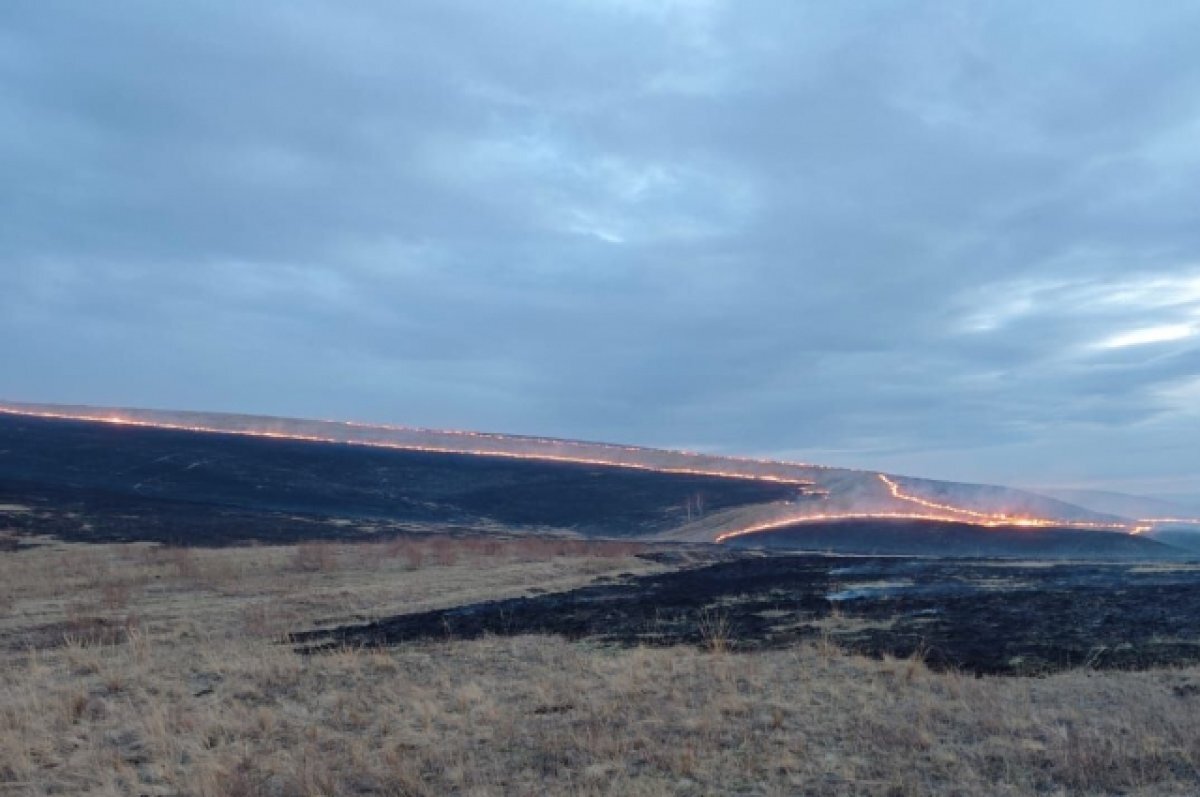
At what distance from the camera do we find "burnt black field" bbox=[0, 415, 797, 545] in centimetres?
5097

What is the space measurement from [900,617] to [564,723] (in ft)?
30.3

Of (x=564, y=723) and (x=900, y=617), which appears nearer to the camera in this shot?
(x=564, y=723)

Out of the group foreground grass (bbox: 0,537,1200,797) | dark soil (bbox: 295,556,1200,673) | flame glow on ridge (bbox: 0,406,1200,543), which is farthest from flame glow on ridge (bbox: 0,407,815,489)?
foreground grass (bbox: 0,537,1200,797)

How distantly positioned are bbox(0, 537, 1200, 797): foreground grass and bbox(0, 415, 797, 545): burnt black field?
31737mm

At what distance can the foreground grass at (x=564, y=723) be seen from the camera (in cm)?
829

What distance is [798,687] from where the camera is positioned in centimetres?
1141

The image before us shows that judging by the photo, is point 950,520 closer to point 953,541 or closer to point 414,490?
point 953,541

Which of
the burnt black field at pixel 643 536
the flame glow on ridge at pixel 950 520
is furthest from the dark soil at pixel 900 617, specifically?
the flame glow on ridge at pixel 950 520

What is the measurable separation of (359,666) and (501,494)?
2244 inches

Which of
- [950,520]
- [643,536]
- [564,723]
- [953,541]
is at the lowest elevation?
[643,536]

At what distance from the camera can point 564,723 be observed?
10.3 metres

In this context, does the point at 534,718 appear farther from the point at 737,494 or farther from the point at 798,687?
the point at 737,494

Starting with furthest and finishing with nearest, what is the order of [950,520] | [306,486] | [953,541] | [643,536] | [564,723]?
[306,486] → [643,536] → [950,520] → [953,541] → [564,723]

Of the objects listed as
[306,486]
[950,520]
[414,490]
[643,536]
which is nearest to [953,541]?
[950,520]
